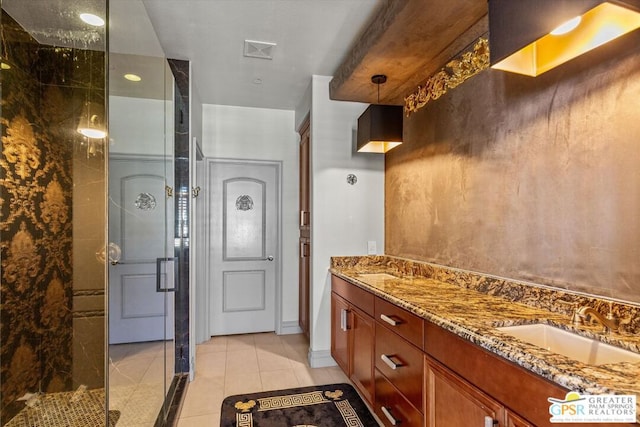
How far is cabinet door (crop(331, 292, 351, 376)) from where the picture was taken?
264 centimetres

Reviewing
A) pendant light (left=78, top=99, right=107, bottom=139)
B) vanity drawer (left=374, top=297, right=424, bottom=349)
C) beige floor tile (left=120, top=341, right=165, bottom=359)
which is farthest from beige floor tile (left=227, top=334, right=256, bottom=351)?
pendant light (left=78, top=99, right=107, bottom=139)

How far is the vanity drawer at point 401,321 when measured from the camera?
1598 millimetres

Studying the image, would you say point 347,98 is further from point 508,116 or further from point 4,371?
point 4,371

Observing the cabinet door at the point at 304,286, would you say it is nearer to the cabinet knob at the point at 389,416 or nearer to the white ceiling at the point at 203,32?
the cabinet knob at the point at 389,416

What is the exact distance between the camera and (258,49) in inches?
105

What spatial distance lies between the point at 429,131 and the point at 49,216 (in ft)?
9.51

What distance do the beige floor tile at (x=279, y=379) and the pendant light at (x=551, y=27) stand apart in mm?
2672

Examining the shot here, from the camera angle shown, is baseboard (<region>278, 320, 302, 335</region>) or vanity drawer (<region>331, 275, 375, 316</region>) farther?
baseboard (<region>278, 320, 302, 335</region>)

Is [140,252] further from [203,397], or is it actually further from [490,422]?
[490,422]

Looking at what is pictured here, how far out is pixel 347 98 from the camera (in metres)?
2.93

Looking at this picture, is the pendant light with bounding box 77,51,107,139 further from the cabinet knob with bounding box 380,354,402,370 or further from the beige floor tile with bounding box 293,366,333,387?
the beige floor tile with bounding box 293,366,333,387

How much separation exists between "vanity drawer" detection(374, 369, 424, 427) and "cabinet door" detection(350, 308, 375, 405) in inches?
4.4

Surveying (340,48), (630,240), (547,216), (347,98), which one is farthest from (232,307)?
(630,240)

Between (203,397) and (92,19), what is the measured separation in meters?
2.66
